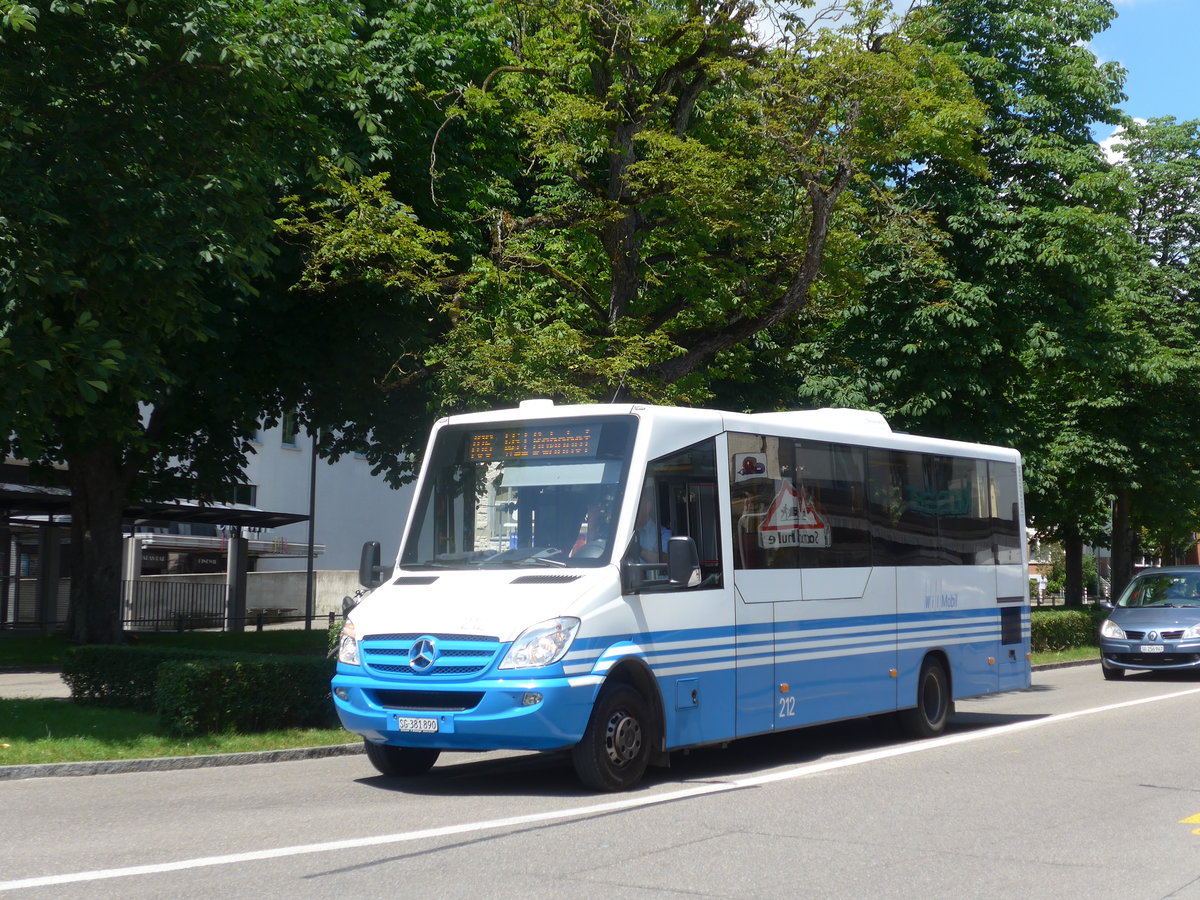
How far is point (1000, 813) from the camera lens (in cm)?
944

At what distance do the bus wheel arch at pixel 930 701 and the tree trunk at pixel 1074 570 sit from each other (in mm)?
25816

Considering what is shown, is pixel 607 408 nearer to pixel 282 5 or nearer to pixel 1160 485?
pixel 282 5

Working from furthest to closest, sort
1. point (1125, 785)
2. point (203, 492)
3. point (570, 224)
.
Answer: point (203, 492) → point (570, 224) → point (1125, 785)

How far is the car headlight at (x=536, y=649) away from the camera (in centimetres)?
979

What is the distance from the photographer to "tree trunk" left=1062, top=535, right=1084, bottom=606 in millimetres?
39625

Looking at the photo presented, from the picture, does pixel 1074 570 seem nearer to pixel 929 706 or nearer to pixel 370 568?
pixel 929 706

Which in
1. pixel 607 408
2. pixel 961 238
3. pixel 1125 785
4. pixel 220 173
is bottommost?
pixel 1125 785

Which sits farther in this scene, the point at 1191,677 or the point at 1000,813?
the point at 1191,677

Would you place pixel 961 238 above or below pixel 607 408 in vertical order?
above


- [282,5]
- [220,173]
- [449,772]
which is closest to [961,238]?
[282,5]

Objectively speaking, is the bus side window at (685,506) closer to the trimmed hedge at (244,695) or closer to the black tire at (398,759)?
the black tire at (398,759)

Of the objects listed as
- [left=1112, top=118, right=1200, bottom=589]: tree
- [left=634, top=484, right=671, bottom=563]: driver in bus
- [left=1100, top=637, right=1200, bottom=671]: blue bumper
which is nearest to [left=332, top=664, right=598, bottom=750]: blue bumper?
[left=634, top=484, right=671, bottom=563]: driver in bus

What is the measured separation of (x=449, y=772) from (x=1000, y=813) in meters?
4.66

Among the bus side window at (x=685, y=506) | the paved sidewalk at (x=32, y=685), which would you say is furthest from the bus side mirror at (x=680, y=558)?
the paved sidewalk at (x=32, y=685)
